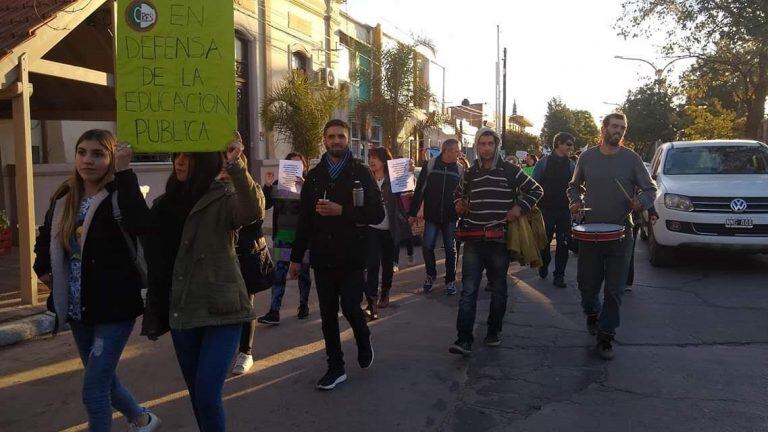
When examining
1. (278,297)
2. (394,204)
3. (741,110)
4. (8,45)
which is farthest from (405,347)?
(741,110)

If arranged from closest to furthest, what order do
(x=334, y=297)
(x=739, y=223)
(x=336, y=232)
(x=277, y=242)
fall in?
(x=336, y=232), (x=334, y=297), (x=277, y=242), (x=739, y=223)

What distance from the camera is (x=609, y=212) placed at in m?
5.21

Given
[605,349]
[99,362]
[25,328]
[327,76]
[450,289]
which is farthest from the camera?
[327,76]

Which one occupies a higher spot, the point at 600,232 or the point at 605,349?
the point at 600,232

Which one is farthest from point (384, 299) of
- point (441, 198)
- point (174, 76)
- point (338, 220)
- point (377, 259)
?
point (174, 76)

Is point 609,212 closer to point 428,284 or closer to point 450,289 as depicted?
point 450,289

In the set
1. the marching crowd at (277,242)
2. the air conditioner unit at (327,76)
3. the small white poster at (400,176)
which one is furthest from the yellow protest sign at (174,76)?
the air conditioner unit at (327,76)

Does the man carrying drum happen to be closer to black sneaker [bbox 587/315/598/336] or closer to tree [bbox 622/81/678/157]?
black sneaker [bbox 587/315/598/336]

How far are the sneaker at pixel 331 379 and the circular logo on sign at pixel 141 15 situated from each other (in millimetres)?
2650

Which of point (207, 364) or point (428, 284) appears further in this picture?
point (428, 284)

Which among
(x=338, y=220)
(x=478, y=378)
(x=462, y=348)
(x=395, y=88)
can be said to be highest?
(x=395, y=88)

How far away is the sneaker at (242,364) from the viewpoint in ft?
16.1

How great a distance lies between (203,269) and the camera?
3.08m

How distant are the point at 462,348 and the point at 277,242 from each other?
7.14 ft
